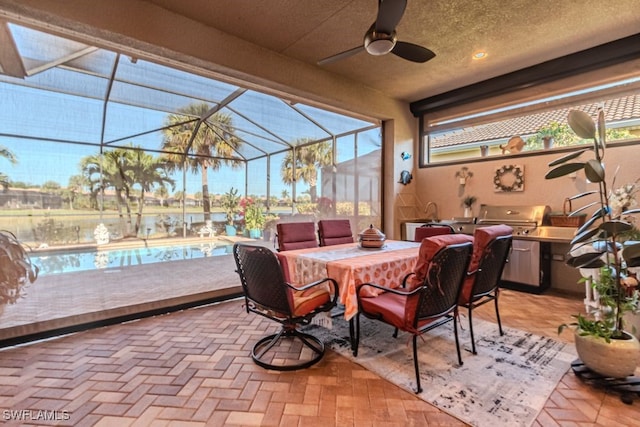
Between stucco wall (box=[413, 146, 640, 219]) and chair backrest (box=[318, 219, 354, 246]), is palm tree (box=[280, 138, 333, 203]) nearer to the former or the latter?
chair backrest (box=[318, 219, 354, 246])

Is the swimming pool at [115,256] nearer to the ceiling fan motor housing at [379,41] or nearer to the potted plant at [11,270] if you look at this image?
the potted plant at [11,270]

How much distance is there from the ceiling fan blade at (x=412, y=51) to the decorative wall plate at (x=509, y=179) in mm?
2679

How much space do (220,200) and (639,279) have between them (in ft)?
13.8

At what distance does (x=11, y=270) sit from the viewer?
2.08 m

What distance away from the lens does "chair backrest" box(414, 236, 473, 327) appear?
178cm

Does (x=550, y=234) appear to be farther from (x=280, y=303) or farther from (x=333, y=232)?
(x=280, y=303)

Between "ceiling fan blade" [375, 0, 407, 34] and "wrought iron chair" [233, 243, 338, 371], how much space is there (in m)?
1.87

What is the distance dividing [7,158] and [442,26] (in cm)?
425

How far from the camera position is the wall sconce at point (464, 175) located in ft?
16.3

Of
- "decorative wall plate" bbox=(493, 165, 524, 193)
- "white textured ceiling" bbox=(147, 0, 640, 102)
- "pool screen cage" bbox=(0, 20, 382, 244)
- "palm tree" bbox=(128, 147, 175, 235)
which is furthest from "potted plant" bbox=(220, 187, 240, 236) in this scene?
"decorative wall plate" bbox=(493, 165, 524, 193)

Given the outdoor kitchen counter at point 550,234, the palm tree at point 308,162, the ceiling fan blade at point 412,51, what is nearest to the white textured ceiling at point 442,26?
the ceiling fan blade at point 412,51

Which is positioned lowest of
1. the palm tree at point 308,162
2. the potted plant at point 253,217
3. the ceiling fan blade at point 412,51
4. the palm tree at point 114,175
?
the potted plant at point 253,217

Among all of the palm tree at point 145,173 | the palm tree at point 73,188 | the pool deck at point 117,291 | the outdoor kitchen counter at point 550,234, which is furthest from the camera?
the outdoor kitchen counter at point 550,234

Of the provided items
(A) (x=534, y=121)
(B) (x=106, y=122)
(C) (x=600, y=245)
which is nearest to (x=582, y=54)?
(A) (x=534, y=121)
